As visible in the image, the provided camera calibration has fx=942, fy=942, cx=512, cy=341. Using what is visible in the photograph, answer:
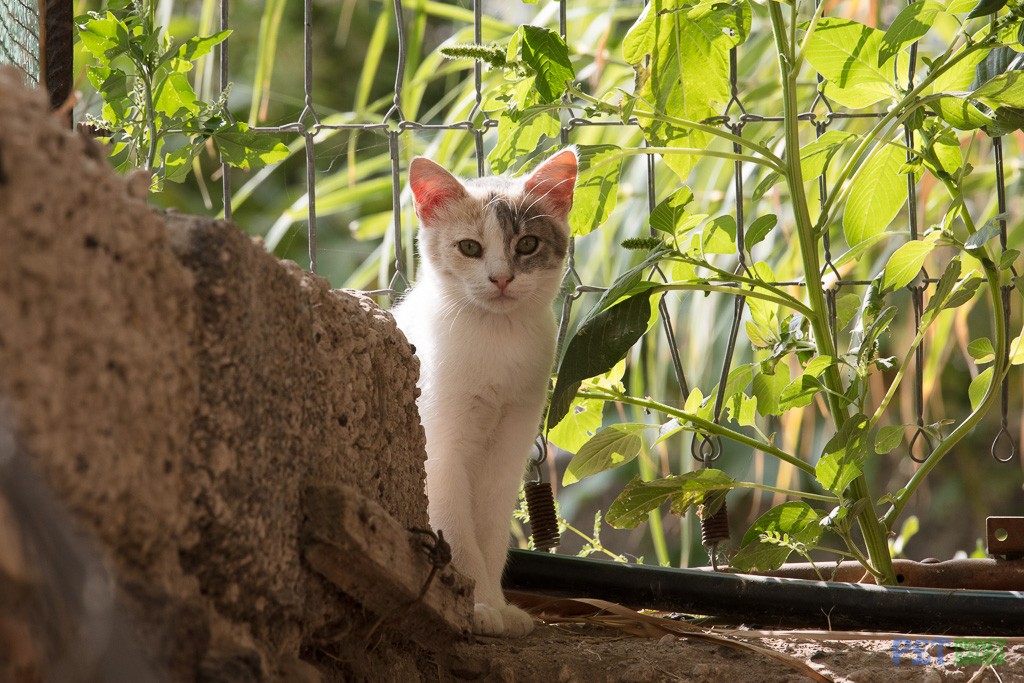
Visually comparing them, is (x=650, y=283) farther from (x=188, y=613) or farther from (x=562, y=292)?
(x=188, y=613)

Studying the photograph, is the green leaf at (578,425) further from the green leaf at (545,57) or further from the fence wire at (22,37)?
the fence wire at (22,37)

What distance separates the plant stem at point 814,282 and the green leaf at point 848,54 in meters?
0.05

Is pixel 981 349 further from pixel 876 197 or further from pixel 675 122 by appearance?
pixel 675 122

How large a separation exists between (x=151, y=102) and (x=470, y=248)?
55 centimetres

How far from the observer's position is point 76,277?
0.53 m

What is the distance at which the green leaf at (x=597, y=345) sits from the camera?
1224 millimetres

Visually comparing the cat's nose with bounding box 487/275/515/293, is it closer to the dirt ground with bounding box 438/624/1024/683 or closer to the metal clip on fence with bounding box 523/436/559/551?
the metal clip on fence with bounding box 523/436/559/551

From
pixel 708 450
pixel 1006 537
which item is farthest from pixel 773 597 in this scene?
pixel 1006 537

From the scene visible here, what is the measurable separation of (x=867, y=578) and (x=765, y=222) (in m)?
0.69

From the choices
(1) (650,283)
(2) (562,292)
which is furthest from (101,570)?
(2) (562,292)

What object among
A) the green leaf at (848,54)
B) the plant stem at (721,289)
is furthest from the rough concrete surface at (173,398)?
the green leaf at (848,54)

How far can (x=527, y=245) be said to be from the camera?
5.10 ft

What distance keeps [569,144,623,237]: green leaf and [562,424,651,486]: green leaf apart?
316 millimetres

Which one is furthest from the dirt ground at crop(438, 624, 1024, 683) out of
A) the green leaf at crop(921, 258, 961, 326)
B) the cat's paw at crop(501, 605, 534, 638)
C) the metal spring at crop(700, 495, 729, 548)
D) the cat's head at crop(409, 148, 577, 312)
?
the cat's head at crop(409, 148, 577, 312)
